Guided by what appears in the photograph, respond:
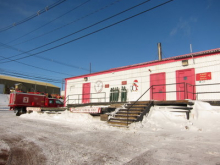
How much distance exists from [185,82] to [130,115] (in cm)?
588

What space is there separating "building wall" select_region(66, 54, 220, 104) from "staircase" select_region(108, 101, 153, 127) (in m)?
2.50

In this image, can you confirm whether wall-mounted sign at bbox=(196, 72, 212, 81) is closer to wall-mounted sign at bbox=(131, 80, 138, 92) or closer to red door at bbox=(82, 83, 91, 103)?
wall-mounted sign at bbox=(131, 80, 138, 92)

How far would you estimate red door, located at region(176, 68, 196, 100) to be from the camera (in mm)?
12795

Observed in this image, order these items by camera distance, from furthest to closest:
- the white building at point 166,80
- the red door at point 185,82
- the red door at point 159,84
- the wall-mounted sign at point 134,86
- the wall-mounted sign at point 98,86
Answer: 1. the wall-mounted sign at point 98,86
2. the wall-mounted sign at point 134,86
3. the red door at point 159,84
4. the red door at point 185,82
5. the white building at point 166,80

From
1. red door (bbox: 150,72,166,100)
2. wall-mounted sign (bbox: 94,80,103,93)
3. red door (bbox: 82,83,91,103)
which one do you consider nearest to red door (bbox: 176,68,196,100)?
red door (bbox: 150,72,166,100)

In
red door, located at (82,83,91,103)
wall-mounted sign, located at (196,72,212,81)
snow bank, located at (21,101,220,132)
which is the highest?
wall-mounted sign, located at (196,72,212,81)

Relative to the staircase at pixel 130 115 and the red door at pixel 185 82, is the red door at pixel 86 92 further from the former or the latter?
the red door at pixel 185 82

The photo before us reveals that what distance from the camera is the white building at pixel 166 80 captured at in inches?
475

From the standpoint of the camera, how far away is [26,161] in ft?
13.1

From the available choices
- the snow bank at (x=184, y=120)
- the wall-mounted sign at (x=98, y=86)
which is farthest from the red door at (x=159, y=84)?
the wall-mounted sign at (x=98, y=86)

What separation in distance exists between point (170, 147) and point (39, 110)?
14.0 metres

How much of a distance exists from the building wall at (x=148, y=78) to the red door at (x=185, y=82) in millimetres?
251

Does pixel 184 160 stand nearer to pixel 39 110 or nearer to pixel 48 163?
pixel 48 163

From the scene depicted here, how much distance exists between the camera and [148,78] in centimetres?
1512
